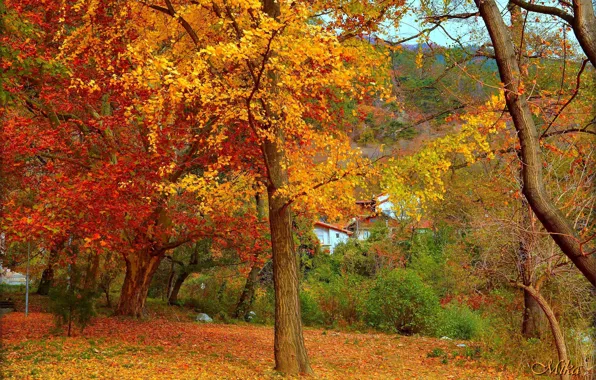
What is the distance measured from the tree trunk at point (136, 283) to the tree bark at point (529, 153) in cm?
1071

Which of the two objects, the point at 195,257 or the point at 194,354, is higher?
the point at 195,257

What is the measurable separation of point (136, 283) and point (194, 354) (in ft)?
16.9

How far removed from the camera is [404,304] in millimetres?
15609

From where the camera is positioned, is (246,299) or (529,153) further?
(246,299)

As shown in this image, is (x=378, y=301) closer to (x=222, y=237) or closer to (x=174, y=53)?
(x=222, y=237)

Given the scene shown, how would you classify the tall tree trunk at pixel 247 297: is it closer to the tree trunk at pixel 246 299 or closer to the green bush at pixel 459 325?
the tree trunk at pixel 246 299

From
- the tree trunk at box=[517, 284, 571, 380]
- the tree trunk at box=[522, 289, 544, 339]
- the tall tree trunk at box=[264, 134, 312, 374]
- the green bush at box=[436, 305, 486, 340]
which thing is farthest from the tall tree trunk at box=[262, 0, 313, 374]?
the green bush at box=[436, 305, 486, 340]

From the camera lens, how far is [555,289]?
387 inches

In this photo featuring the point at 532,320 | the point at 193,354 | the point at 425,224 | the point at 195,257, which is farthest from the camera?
the point at 425,224

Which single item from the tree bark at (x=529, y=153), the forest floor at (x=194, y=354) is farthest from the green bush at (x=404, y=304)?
the tree bark at (x=529, y=153)

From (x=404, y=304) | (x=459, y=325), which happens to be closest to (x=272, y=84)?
(x=404, y=304)

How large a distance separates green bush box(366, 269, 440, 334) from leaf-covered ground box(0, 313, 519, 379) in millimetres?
1410

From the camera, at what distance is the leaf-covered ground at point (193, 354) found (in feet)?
25.9

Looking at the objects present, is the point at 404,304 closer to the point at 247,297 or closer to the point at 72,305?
the point at 247,297
